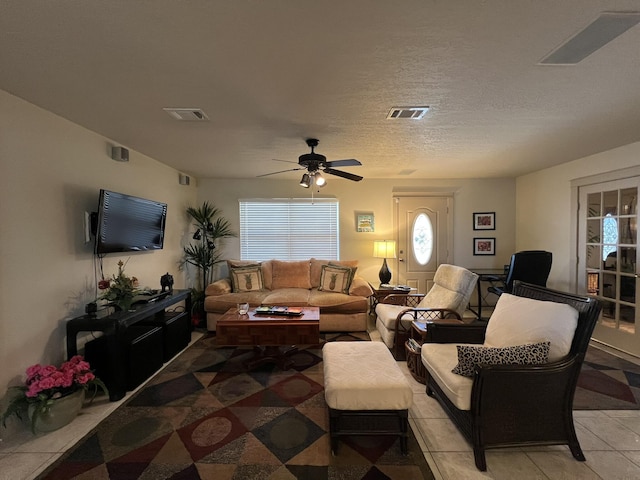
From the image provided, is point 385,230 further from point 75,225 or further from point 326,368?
point 75,225

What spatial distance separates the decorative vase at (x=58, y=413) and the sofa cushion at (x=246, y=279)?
96.9 inches

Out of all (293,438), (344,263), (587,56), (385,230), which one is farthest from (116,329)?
(385,230)

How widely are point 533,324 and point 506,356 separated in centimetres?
38

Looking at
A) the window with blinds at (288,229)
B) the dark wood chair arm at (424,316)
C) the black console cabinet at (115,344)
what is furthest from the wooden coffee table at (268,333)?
the window with blinds at (288,229)

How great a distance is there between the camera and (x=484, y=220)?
527 cm

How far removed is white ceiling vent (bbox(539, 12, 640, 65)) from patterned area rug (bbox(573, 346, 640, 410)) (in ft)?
8.56

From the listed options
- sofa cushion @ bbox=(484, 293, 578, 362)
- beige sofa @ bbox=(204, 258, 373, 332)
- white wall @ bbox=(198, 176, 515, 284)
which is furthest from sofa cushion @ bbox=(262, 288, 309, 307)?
sofa cushion @ bbox=(484, 293, 578, 362)

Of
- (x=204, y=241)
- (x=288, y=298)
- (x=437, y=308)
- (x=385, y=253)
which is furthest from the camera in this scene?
(x=204, y=241)

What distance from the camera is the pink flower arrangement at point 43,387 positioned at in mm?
1997

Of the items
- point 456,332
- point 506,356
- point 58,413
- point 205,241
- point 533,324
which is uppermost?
point 205,241

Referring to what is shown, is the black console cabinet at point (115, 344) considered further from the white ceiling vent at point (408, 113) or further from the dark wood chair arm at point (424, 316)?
the white ceiling vent at point (408, 113)

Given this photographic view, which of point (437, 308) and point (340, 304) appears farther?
point (340, 304)

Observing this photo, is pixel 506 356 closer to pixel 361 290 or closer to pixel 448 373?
pixel 448 373

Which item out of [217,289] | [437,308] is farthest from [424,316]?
[217,289]
